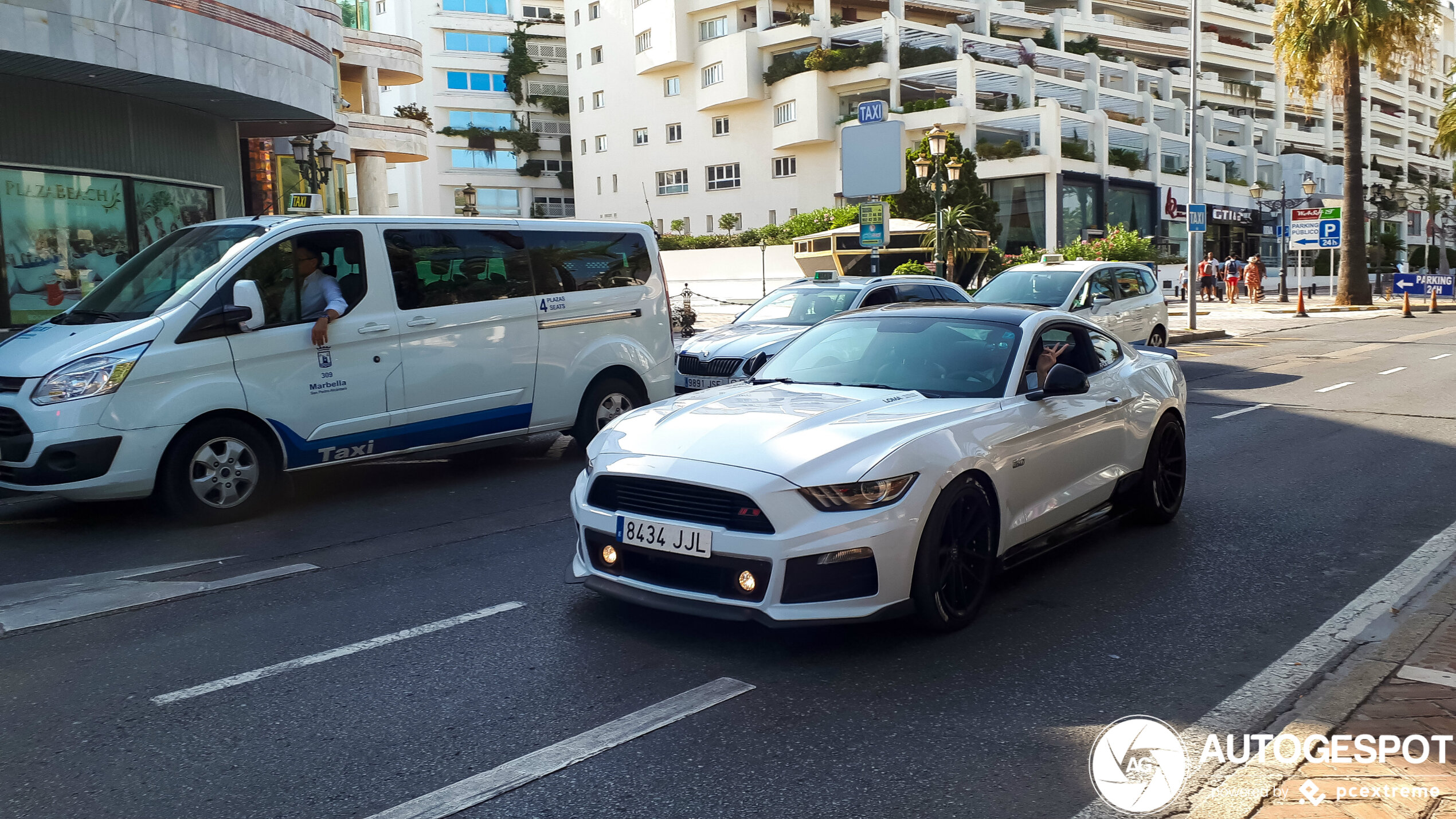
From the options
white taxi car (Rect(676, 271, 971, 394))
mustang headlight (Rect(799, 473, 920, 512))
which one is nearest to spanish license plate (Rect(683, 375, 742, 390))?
white taxi car (Rect(676, 271, 971, 394))

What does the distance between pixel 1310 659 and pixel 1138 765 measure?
142 cm

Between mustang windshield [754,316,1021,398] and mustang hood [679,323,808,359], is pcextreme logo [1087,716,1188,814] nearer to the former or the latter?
mustang windshield [754,316,1021,398]

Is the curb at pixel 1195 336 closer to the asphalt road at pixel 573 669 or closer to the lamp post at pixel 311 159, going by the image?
the asphalt road at pixel 573 669

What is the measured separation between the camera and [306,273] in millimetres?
8328

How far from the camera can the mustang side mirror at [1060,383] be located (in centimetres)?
581

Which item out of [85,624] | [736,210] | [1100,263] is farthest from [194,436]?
[736,210]

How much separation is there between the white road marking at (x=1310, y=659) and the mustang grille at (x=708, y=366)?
6.83m

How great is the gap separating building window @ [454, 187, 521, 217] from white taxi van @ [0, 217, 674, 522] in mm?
59983

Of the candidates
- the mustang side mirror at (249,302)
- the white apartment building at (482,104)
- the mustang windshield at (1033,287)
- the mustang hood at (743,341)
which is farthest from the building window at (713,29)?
the mustang side mirror at (249,302)

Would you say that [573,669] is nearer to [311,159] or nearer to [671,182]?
[311,159]

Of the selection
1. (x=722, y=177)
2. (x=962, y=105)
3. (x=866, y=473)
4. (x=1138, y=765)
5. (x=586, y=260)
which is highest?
(x=962, y=105)

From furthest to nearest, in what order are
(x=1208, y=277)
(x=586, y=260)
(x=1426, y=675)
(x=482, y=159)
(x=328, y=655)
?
(x=482, y=159) → (x=1208, y=277) → (x=586, y=260) → (x=328, y=655) → (x=1426, y=675)

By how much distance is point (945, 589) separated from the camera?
16.6ft

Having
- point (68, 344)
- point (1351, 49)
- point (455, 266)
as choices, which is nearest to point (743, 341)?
point (455, 266)
